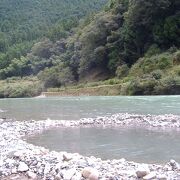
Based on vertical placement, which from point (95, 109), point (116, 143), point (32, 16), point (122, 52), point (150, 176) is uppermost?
point (32, 16)

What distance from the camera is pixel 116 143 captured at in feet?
59.0

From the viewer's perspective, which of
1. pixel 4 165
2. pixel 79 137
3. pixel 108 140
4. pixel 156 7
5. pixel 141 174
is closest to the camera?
pixel 141 174

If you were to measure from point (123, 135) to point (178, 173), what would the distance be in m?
8.91

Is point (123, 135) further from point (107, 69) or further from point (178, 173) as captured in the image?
point (107, 69)

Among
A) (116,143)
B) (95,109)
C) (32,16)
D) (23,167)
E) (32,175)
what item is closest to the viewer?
(32,175)

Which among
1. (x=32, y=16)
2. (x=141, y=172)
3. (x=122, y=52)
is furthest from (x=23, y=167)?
(x=32, y=16)

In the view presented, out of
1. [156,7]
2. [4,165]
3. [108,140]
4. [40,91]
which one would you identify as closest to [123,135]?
[108,140]

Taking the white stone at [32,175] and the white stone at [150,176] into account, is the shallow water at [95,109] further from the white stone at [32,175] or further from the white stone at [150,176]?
the white stone at [32,175]

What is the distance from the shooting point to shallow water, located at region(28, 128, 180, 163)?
50.0ft

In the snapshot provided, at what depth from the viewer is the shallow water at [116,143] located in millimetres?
15234

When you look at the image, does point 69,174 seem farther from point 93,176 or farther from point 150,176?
point 150,176

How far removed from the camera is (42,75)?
92.6 m

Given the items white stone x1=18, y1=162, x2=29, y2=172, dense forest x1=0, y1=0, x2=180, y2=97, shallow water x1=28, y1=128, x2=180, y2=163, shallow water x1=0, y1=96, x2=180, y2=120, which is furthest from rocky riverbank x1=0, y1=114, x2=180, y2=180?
dense forest x1=0, y1=0, x2=180, y2=97

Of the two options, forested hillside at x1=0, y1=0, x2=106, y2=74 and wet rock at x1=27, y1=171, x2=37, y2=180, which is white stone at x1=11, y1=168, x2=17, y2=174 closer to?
wet rock at x1=27, y1=171, x2=37, y2=180
